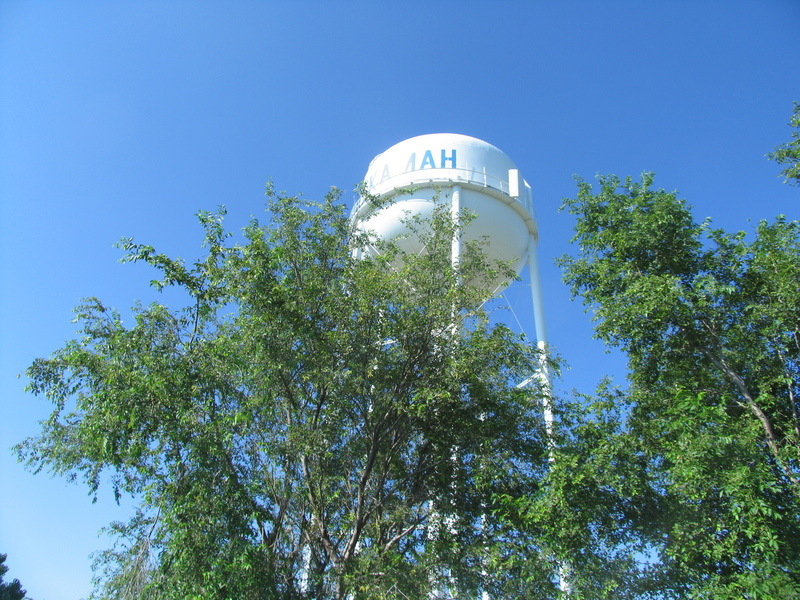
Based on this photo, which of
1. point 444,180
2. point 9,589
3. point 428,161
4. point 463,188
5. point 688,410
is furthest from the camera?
point 9,589

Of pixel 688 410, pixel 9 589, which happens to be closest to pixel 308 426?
pixel 688 410

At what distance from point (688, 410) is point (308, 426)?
5506 mm

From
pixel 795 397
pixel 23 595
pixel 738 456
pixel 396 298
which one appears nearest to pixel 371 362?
pixel 396 298

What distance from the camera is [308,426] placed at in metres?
9.79

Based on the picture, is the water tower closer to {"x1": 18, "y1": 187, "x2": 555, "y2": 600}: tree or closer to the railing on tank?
the railing on tank

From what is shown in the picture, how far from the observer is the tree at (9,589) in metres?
25.2

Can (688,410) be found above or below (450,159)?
below

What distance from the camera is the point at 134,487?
926cm

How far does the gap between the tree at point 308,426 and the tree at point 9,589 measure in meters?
20.4

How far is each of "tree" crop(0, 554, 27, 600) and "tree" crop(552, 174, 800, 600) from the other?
25442 mm

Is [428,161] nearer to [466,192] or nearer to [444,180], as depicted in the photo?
[444,180]

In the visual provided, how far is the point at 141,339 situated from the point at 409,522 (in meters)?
4.98

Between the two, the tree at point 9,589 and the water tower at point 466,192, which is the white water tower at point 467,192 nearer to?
the water tower at point 466,192

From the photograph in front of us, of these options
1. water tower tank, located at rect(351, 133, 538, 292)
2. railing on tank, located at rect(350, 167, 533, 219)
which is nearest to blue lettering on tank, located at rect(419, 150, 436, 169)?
water tower tank, located at rect(351, 133, 538, 292)
